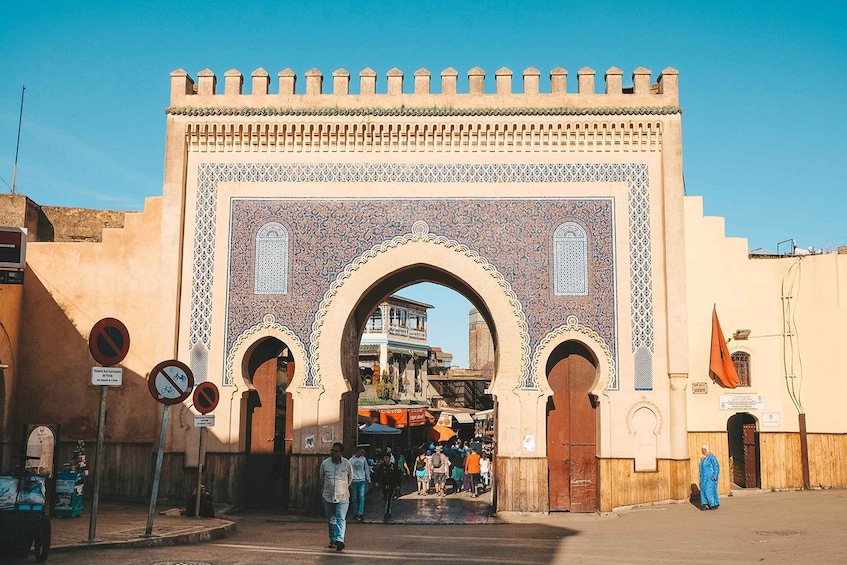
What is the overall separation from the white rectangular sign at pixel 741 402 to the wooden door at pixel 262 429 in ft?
27.8

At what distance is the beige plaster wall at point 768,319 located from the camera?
1553 cm

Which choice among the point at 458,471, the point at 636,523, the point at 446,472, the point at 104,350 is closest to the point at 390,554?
the point at 104,350

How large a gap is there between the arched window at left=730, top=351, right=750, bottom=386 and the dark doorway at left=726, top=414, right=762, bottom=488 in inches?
40.0

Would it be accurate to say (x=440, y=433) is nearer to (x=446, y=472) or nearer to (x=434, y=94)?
(x=446, y=472)

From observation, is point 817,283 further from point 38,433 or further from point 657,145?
point 38,433

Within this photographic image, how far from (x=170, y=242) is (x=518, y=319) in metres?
6.54

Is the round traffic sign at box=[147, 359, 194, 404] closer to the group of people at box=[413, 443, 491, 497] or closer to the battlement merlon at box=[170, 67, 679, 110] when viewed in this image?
the battlement merlon at box=[170, 67, 679, 110]

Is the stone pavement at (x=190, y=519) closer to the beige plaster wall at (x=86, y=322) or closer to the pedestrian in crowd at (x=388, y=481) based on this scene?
the pedestrian in crowd at (x=388, y=481)

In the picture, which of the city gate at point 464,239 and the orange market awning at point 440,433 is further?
the orange market awning at point 440,433

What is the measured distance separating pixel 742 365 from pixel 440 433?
14137 millimetres

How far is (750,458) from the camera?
1658 cm

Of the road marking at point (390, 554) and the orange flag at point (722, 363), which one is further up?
→ the orange flag at point (722, 363)

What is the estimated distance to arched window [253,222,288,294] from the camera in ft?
51.4

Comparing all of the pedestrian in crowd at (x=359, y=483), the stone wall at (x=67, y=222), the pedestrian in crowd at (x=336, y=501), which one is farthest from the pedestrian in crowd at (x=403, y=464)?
the pedestrian in crowd at (x=336, y=501)
